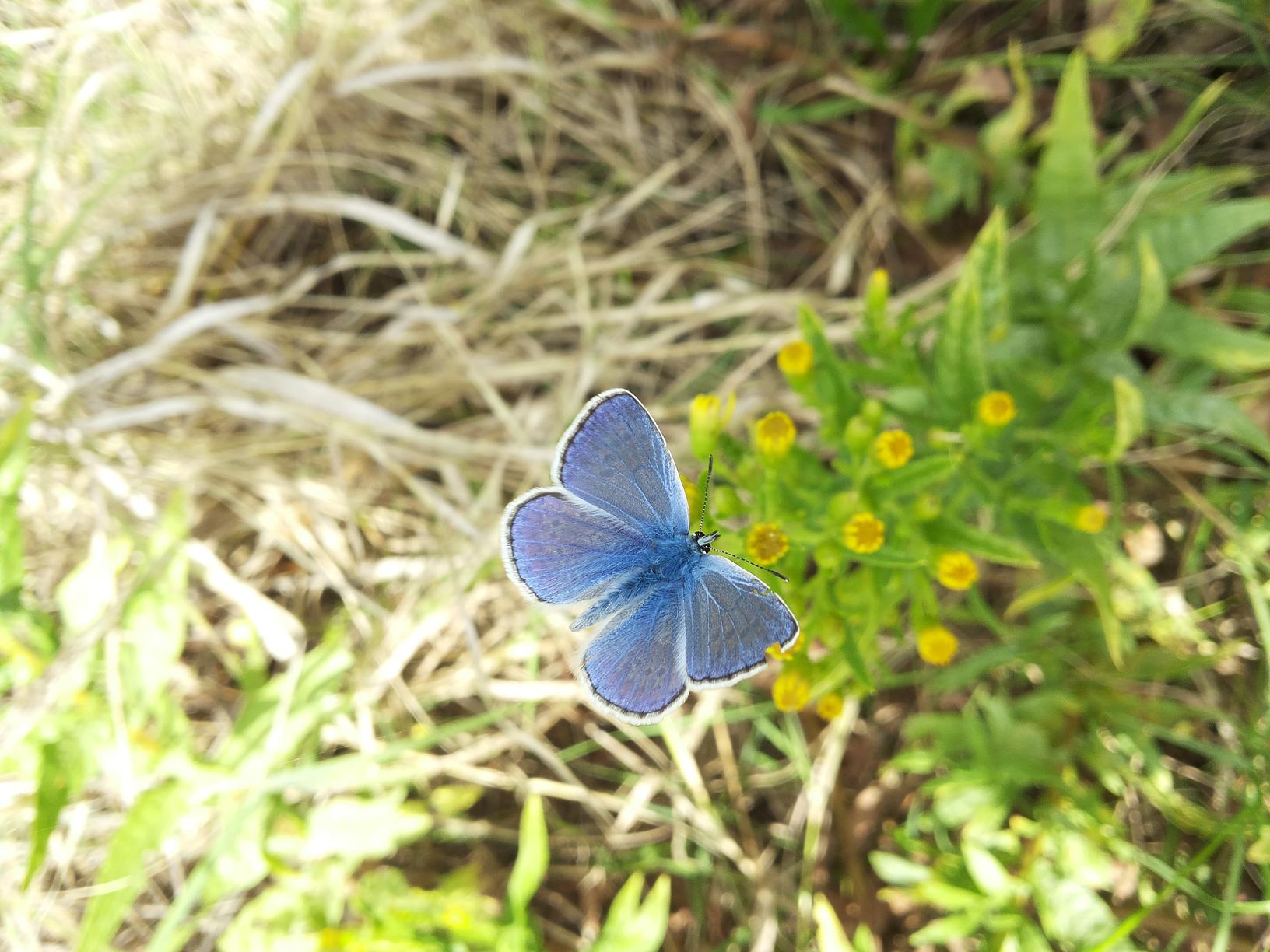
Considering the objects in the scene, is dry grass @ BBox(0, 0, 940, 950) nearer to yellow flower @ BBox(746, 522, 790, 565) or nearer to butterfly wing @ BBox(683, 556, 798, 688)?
yellow flower @ BBox(746, 522, 790, 565)

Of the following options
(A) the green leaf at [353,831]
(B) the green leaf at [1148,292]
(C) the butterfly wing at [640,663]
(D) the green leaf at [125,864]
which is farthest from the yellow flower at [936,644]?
(D) the green leaf at [125,864]

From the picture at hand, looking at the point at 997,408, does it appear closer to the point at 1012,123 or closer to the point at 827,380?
the point at 827,380

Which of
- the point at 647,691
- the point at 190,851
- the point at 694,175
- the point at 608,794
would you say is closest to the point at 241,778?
the point at 190,851

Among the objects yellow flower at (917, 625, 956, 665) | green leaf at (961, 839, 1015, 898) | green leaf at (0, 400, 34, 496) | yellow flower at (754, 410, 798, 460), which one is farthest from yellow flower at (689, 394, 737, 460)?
green leaf at (0, 400, 34, 496)

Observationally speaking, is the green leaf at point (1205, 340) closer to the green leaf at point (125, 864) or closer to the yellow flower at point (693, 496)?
the yellow flower at point (693, 496)

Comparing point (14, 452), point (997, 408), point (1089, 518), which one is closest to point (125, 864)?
point (14, 452)

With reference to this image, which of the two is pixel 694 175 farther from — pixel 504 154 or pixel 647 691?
pixel 647 691
